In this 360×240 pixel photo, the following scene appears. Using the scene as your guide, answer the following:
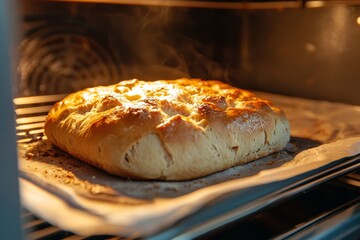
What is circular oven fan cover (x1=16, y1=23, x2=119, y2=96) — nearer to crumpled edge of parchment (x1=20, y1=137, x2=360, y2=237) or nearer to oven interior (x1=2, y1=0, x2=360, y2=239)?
oven interior (x1=2, y1=0, x2=360, y2=239)

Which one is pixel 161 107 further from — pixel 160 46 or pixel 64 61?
pixel 160 46

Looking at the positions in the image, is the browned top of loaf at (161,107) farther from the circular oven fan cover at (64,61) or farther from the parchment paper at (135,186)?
the circular oven fan cover at (64,61)

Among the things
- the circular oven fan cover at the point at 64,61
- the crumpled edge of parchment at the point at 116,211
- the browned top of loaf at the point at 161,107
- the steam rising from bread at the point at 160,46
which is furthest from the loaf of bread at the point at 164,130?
the steam rising from bread at the point at 160,46

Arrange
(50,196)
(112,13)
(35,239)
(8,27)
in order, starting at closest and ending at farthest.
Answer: (8,27) < (35,239) < (50,196) < (112,13)

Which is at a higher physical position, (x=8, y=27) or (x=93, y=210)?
(x=8, y=27)

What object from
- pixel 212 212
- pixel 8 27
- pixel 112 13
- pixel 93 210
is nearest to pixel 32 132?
pixel 112 13

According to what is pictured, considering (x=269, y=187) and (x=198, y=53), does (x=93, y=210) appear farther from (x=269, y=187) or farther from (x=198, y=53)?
(x=198, y=53)

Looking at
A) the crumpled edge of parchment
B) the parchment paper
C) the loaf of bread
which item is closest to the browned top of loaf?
the loaf of bread
